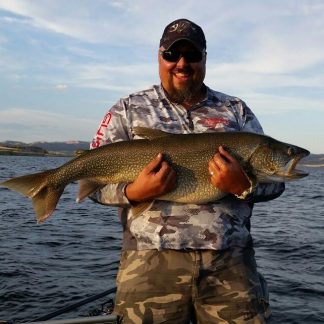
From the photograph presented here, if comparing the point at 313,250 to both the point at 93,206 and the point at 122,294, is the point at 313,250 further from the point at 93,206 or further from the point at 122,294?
the point at 93,206

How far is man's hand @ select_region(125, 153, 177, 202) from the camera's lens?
167 inches

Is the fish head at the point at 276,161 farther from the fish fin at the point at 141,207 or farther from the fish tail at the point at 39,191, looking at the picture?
the fish tail at the point at 39,191

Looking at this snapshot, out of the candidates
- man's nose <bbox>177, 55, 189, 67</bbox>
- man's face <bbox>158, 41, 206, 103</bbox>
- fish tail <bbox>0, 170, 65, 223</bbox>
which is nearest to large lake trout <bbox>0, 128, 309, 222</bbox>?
fish tail <bbox>0, 170, 65, 223</bbox>

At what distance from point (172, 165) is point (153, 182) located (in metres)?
0.40

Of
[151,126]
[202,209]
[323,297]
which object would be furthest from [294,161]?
[323,297]

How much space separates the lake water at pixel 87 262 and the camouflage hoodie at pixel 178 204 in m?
6.04

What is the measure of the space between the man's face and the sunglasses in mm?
21

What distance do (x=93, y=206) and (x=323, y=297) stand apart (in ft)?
64.3

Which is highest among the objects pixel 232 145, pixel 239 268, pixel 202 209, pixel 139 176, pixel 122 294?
pixel 232 145

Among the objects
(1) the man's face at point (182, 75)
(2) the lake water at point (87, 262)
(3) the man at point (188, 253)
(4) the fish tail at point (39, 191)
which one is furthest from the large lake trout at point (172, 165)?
(2) the lake water at point (87, 262)

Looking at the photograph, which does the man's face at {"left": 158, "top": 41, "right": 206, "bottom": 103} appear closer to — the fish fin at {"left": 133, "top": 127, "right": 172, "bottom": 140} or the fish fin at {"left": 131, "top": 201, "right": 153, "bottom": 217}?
the fish fin at {"left": 133, "top": 127, "right": 172, "bottom": 140}

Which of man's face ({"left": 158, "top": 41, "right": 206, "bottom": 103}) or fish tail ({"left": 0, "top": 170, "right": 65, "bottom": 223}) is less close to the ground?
man's face ({"left": 158, "top": 41, "right": 206, "bottom": 103})

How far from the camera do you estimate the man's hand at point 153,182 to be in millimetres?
4234

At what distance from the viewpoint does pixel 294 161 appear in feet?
16.0
